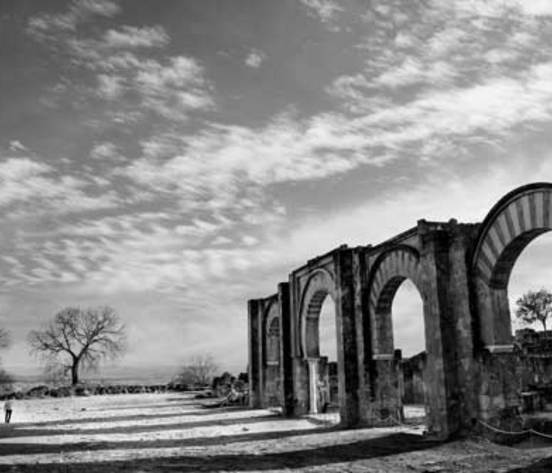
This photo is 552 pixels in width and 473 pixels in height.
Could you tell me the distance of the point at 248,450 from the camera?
10781 mm

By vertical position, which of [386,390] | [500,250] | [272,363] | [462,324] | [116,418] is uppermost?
[500,250]

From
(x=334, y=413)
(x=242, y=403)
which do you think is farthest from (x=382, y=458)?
(x=242, y=403)

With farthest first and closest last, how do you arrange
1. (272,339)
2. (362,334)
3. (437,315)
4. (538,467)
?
(272,339), (362,334), (437,315), (538,467)

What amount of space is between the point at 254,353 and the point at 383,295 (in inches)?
376

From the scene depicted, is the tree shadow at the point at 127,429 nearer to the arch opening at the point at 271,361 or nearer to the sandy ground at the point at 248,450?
the sandy ground at the point at 248,450

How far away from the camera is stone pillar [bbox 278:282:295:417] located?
717 inches

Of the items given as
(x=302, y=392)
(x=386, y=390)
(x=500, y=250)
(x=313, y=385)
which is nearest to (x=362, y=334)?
(x=386, y=390)

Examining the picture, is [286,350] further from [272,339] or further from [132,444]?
[132,444]

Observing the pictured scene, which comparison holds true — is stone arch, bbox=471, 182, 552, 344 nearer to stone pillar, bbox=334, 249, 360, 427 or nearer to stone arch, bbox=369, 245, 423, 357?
stone arch, bbox=369, 245, 423, 357

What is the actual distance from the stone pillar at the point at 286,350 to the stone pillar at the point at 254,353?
9.95 feet

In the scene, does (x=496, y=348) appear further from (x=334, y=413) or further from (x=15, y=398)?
(x=15, y=398)

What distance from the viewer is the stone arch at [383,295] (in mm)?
13695

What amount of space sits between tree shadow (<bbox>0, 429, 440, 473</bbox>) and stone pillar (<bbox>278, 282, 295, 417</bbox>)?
23.3 feet

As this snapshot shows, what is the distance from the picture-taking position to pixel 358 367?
48.6ft
